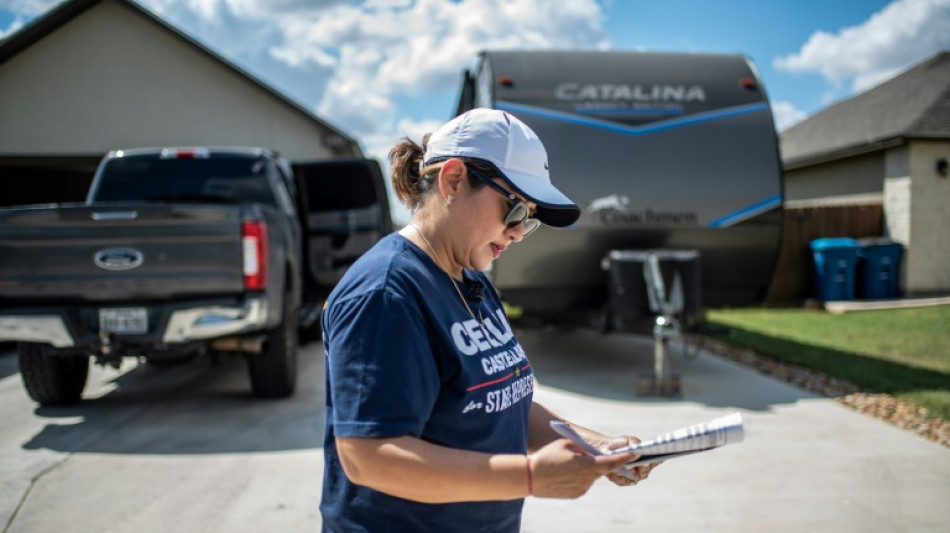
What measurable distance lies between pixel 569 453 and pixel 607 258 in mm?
5907

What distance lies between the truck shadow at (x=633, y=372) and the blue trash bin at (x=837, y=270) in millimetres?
6087

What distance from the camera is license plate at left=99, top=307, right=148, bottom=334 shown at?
5371mm

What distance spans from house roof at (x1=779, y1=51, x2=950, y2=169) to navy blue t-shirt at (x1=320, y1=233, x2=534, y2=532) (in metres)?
15.8

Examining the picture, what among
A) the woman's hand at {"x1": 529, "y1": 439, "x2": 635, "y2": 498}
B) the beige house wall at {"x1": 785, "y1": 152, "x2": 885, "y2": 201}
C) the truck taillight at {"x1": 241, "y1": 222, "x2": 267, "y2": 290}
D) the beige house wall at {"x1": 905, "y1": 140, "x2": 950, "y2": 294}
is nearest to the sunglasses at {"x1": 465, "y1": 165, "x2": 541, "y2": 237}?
the woman's hand at {"x1": 529, "y1": 439, "x2": 635, "y2": 498}

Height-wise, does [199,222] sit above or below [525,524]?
above

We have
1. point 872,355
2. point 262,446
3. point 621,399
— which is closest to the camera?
point 262,446

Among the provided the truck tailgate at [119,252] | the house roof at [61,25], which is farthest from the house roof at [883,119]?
the truck tailgate at [119,252]

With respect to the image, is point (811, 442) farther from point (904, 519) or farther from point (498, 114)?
point (498, 114)

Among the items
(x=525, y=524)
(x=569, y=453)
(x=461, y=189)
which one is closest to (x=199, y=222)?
(x=525, y=524)

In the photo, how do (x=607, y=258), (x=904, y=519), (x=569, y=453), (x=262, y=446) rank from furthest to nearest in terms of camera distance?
(x=607, y=258) → (x=262, y=446) → (x=904, y=519) → (x=569, y=453)

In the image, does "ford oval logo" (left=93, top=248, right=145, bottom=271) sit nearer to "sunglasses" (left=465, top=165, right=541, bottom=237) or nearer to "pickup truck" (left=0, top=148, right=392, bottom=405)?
"pickup truck" (left=0, top=148, right=392, bottom=405)

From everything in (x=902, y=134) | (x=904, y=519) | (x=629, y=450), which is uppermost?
(x=902, y=134)

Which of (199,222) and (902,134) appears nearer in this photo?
(199,222)

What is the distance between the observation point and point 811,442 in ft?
17.0
